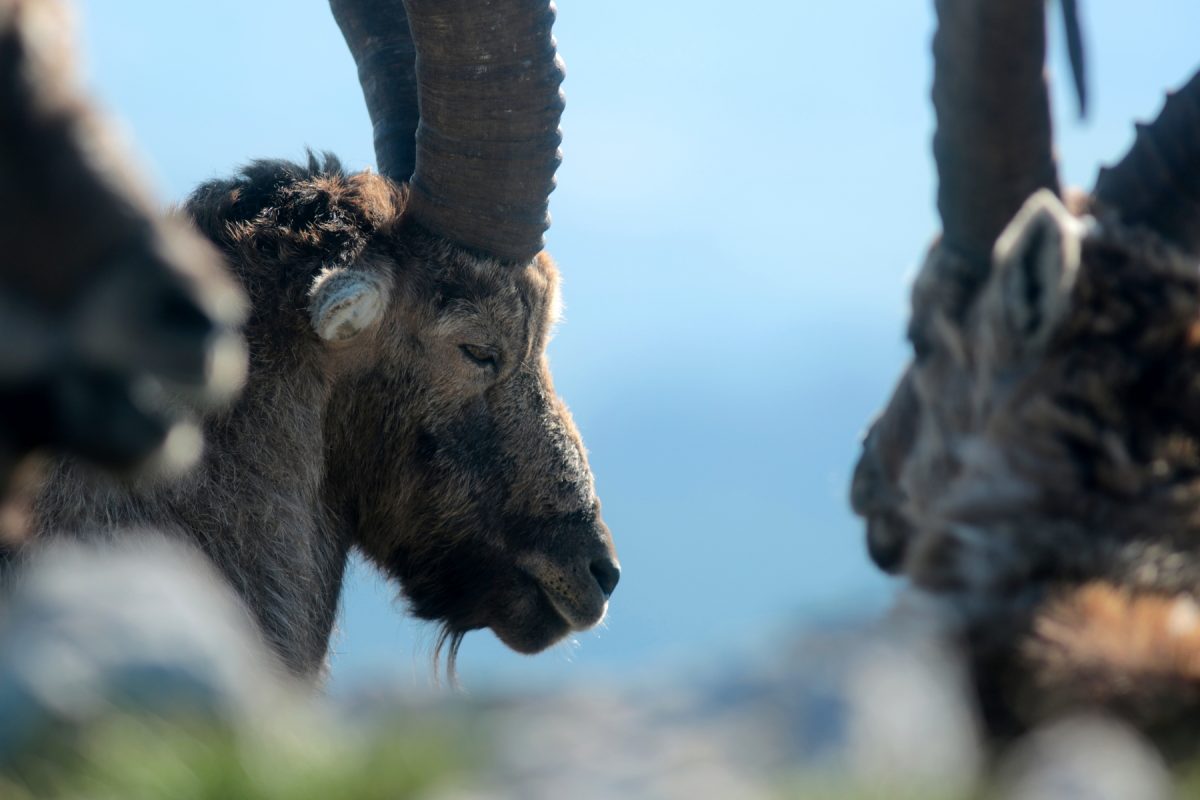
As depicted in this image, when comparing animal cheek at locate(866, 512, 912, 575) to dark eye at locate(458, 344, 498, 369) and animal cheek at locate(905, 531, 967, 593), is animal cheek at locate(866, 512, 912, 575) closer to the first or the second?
animal cheek at locate(905, 531, 967, 593)

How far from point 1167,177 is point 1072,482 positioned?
1177mm

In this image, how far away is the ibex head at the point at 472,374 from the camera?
6371 mm

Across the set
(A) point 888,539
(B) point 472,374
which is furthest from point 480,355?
(A) point 888,539

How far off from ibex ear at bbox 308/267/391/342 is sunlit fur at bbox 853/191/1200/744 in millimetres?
2493

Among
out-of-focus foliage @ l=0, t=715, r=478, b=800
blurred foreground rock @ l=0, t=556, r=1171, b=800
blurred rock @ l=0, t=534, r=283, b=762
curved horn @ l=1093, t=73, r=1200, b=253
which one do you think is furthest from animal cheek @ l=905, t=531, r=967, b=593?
blurred rock @ l=0, t=534, r=283, b=762

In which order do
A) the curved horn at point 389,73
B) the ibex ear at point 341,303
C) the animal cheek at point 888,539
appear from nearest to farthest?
the animal cheek at point 888,539 → the ibex ear at point 341,303 → the curved horn at point 389,73

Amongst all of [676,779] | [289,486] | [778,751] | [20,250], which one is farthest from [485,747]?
[289,486]

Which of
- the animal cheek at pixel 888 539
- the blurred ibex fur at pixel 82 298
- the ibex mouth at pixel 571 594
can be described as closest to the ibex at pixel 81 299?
the blurred ibex fur at pixel 82 298

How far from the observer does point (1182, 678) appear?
10.9 feet

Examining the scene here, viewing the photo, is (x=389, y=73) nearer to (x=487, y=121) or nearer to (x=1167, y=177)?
(x=487, y=121)

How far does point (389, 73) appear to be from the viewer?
7594 millimetres

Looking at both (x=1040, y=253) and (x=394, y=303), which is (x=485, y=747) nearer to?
(x=1040, y=253)

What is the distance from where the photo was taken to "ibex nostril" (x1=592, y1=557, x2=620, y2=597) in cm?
677

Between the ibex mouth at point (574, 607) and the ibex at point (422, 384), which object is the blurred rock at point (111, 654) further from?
the ibex mouth at point (574, 607)
